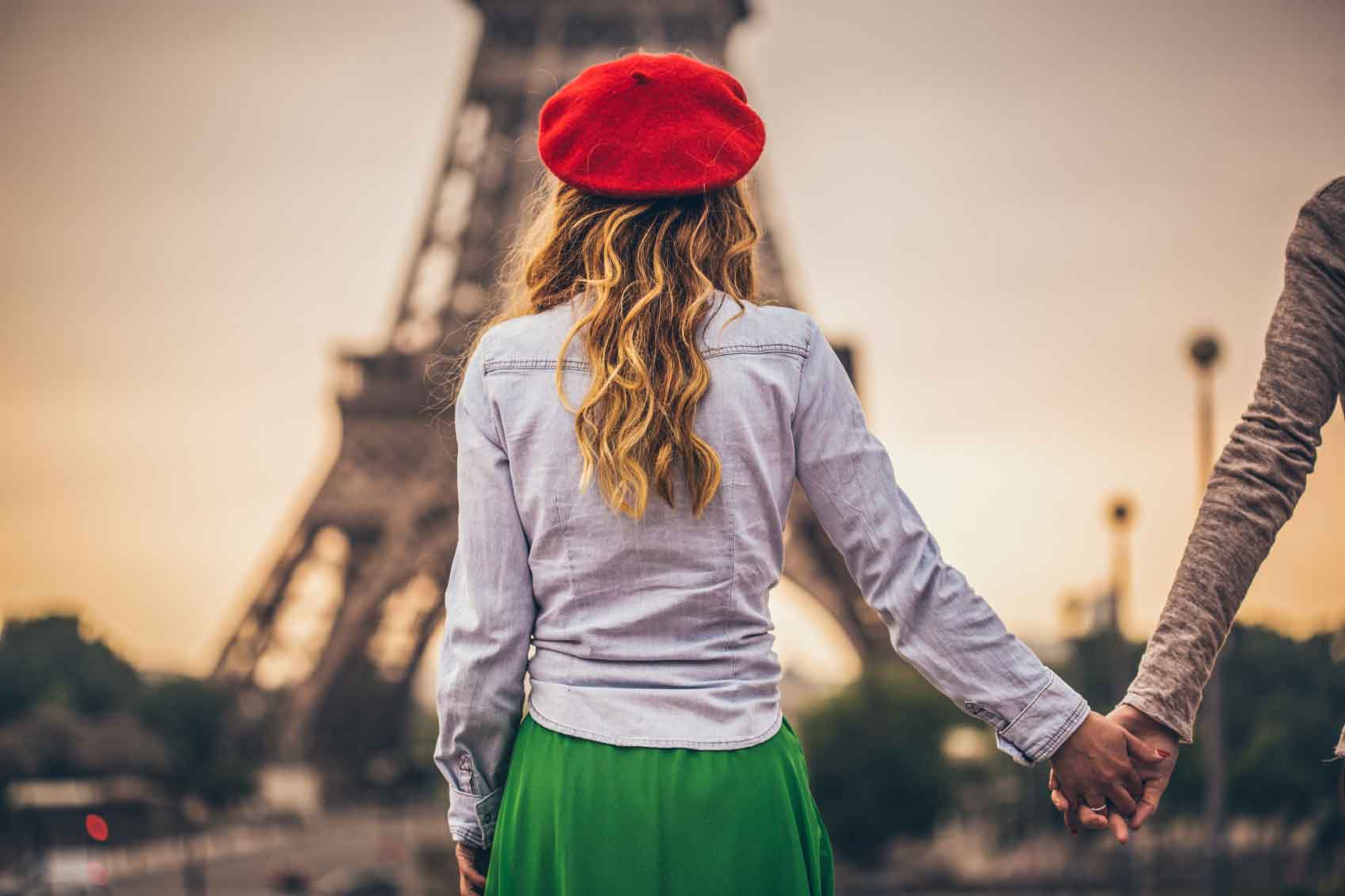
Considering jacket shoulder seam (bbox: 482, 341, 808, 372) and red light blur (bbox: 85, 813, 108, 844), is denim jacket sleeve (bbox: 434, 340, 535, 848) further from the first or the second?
red light blur (bbox: 85, 813, 108, 844)

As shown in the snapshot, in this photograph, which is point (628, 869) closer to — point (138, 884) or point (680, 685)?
point (680, 685)

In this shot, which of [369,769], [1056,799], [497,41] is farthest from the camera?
[369,769]

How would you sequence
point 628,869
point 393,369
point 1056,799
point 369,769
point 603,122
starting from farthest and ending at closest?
point 369,769 < point 393,369 < point 1056,799 < point 603,122 < point 628,869

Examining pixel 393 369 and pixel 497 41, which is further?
pixel 497 41

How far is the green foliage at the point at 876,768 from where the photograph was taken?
129 ft

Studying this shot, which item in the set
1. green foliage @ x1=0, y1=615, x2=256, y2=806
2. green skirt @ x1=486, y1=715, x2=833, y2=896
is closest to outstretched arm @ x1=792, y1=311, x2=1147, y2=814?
green skirt @ x1=486, y1=715, x2=833, y2=896

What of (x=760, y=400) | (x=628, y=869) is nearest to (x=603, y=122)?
(x=760, y=400)

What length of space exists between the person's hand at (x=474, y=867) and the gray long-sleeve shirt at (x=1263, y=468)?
1188mm

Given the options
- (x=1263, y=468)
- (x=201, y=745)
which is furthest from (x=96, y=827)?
Answer: (x=1263, y=468)

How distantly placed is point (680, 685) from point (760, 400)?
473 millimetres

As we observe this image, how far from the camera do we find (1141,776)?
2.75 m

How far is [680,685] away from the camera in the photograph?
7.87 feet

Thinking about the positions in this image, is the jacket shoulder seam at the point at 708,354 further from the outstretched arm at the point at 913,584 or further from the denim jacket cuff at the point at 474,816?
the denim jacket cuff at the point at 474,816

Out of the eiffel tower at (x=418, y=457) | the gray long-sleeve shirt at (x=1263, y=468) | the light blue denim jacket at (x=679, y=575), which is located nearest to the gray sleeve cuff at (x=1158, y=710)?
the gray long-sleeve shirt at (x=1263, y=468)
